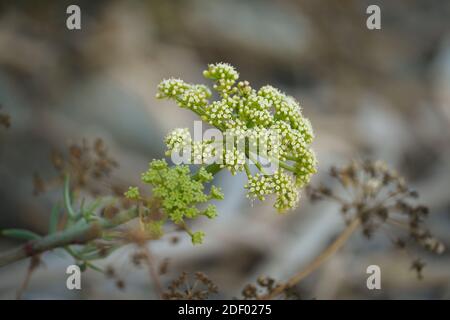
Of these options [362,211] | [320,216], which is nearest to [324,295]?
[320,216]

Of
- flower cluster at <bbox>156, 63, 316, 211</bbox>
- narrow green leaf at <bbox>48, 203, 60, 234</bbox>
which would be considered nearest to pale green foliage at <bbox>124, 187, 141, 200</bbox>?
flower cluster at <bbox>156, 63, 316, 211</bbox>

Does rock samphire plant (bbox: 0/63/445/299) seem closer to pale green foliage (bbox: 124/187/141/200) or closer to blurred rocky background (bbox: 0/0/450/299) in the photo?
pale green foliage (bbox: 124/187/141/200)

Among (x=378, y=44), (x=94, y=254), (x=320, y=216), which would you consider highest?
(x=378, y=44)

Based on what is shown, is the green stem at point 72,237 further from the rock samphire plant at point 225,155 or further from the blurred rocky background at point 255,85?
the blurred rocky background at point 255,85

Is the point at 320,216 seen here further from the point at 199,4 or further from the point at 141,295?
the point at 199,4

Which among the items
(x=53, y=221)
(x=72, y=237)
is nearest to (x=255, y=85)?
(x=53, y=221)

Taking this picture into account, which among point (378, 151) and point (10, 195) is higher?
point (378, 151)
